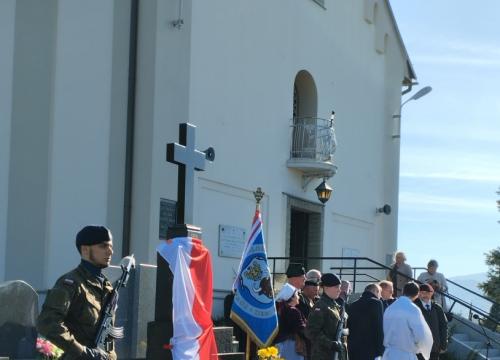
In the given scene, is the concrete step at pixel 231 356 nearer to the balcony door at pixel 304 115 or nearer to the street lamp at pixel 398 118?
the balcony door at pixel 304 115

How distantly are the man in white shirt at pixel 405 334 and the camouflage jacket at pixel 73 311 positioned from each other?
5069mm

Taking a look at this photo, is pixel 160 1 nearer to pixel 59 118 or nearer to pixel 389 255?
pixel 59 118

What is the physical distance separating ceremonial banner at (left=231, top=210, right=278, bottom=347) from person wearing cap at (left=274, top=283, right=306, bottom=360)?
4.1 inches

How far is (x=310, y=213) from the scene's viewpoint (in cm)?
2045

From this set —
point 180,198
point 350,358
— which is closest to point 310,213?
point 350,358

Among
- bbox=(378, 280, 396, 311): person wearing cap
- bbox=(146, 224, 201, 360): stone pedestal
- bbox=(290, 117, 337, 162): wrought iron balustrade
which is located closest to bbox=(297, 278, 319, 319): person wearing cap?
bbox=(378, 280, 396, 311): person wearing cap

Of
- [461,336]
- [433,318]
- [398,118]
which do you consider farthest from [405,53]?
[433,318]

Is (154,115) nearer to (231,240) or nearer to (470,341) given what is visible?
(231,240)

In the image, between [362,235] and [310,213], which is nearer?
[310,213]

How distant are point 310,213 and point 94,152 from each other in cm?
785

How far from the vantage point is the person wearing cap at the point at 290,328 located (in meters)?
10.3

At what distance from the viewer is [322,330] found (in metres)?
9.35

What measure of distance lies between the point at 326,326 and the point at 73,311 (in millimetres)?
4239

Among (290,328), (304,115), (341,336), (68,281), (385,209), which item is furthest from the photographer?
(385,209)
